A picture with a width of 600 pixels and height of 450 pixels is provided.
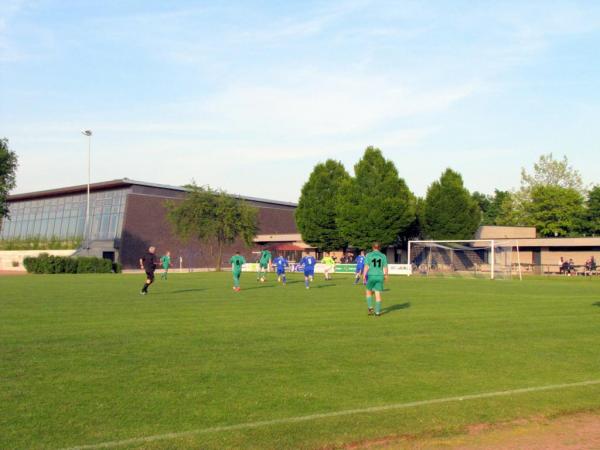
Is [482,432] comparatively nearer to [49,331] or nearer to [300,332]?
[300,332]

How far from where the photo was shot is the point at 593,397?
7973 mm

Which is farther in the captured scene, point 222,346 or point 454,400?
point 222,346

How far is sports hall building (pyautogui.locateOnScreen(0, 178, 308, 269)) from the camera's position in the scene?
74188 mm

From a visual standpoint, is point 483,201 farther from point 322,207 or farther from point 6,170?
point 6,170

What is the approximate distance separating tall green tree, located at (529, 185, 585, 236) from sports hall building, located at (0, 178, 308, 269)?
87.6ft

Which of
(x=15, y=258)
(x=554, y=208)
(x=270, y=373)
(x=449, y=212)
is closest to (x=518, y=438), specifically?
(x=270, y=373)

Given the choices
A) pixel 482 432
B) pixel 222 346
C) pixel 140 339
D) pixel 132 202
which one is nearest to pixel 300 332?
pixel 222 346

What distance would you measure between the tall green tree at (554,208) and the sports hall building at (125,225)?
26.7m

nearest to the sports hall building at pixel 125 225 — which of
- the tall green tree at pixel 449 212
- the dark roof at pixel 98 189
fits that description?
the dark roof at pixel 98 189

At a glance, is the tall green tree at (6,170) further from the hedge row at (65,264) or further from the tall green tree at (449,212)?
the tall green tree at (449,212)

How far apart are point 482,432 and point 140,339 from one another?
730 cm

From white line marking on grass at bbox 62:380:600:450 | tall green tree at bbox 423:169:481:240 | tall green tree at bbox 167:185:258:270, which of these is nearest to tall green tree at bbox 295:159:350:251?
tall green tree at bbox 167:185:258:270

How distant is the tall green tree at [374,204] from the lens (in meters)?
64.7

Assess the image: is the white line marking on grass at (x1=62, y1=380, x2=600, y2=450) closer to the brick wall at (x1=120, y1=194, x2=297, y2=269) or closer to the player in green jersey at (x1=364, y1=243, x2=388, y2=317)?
the player in green jersey at (x1=364, y1=243, x2=388, y2=317)
